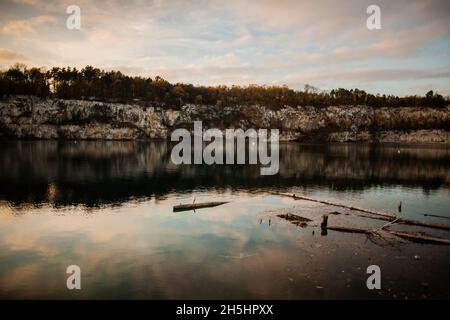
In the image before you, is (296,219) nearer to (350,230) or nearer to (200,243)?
(350,230)

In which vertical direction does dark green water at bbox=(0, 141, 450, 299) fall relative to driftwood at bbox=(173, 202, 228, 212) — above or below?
below

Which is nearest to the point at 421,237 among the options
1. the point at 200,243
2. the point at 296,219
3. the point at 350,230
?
the point at 350,230

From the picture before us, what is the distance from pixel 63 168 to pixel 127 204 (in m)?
35.9

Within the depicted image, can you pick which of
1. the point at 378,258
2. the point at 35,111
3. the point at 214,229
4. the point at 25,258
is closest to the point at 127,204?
the point at 214,229

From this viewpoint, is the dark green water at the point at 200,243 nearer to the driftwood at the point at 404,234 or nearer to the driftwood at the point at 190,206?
the driftwood at the point at 404,234

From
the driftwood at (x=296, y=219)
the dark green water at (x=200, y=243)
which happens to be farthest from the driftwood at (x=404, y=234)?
the driftwood at (x=296, y=219)

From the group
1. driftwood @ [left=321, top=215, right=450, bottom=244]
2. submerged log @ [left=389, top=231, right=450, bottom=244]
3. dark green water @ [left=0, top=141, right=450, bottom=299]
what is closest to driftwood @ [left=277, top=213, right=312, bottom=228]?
dark green water @ [left=0, top=141, right=450, bottom=299]

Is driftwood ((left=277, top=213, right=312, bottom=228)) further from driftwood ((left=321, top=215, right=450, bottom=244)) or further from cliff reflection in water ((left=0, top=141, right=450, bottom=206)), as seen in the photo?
cliff reflection in water ((left=0, top=141, right=450, bottom=206))

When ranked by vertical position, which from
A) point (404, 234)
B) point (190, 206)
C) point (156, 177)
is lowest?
point (404, 234)

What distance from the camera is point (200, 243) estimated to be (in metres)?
32.8

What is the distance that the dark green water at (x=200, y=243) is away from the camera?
2375cm

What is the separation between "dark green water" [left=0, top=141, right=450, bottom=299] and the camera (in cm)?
2375

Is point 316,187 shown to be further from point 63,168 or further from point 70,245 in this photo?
point 63,168

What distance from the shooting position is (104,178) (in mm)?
67750
